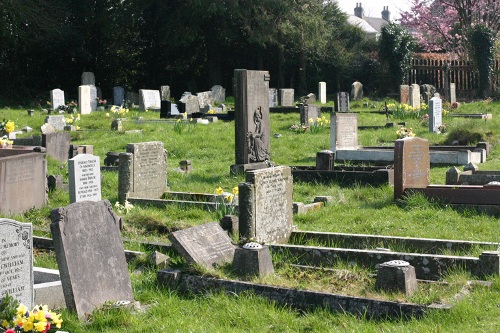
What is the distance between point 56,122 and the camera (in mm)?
24875

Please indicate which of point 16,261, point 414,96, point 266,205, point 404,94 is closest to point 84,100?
point 414,96

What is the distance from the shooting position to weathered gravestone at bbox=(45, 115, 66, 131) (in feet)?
80.6

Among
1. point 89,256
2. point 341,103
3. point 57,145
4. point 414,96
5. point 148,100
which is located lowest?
point 89,256

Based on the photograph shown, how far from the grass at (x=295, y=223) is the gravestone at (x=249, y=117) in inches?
24.8

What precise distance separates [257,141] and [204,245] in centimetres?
804

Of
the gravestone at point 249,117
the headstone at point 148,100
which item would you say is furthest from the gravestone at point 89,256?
the headstone at point 148,100

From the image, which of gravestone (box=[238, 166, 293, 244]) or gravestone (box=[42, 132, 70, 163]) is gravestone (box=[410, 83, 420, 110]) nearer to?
gravestone (box=[42, 132, 70, 163])

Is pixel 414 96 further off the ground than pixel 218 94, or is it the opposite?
pixel 218 94

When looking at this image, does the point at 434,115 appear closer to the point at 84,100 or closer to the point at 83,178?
the point at 83,178

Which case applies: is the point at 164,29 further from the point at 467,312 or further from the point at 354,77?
the point at 467,312

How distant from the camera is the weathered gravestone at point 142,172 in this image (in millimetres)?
13852

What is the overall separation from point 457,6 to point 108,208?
34.9 metres

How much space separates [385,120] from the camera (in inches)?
1009

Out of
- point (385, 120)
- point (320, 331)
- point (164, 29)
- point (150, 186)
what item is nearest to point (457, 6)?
point (164, 29)
